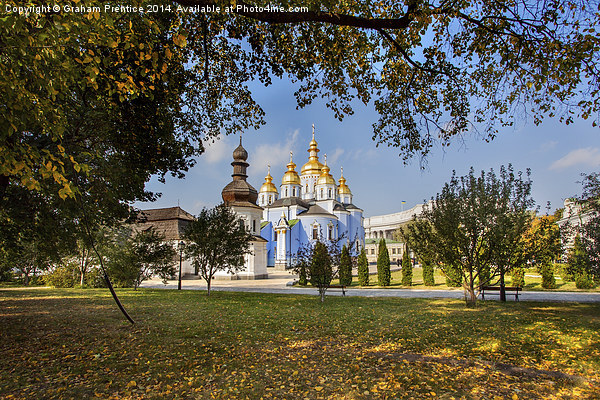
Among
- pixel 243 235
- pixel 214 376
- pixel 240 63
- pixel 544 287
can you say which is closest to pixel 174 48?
pixel 240 63

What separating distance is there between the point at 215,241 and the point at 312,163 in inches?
2149

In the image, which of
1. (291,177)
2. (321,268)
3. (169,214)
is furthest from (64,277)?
(291,177)

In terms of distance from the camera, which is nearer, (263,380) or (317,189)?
(263,380)

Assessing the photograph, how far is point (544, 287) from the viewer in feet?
68.1

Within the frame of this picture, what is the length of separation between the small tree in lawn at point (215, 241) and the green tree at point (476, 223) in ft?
28.2

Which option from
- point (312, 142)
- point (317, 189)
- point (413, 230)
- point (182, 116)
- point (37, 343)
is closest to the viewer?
point (37, 343)

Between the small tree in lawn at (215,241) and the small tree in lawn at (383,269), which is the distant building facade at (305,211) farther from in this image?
the small tree in lawn at (215,241)

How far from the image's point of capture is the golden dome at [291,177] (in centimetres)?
6500

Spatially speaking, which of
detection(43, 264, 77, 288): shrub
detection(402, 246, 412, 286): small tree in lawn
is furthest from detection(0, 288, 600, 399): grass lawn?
detection(43, 264, 77, 288): shrub

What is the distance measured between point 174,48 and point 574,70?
22.5 ft

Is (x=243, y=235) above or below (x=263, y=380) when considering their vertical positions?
above

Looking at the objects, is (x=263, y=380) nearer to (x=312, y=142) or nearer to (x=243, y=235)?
(x=243, y=235)

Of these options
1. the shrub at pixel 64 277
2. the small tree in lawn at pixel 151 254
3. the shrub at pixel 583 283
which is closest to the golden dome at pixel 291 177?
the shrub at pixel 64 277

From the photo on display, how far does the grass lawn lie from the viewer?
14.9ft
